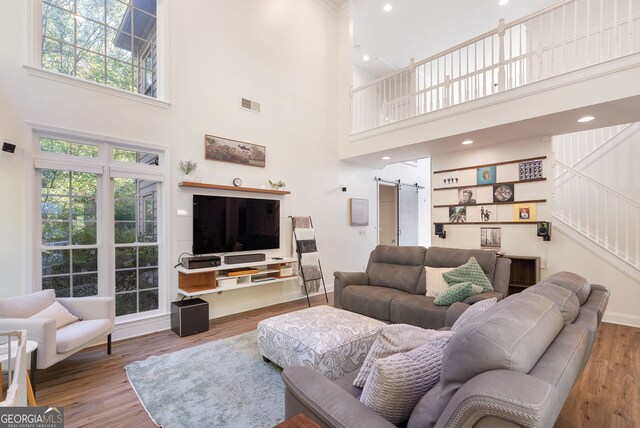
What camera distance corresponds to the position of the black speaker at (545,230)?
4.33m

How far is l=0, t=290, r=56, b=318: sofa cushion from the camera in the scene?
2.36 m

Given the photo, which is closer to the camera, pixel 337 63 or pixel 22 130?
pixel 22 130

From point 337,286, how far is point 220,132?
2721 millimetres

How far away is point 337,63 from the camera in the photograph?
6039mm

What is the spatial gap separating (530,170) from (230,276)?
15.4 feet

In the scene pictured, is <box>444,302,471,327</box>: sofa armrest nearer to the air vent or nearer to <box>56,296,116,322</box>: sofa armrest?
<box>56,296,116,322</box>: sofa armrest

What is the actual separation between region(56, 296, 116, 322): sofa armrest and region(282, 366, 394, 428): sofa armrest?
2437mm

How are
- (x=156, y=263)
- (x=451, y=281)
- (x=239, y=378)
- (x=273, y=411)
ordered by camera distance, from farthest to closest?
(x=156, y=263) → (x=451, y=281) → (x=239, y=378) → (x=273, y=411)

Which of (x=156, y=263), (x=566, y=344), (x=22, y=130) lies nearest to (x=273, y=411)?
(x=566, y=344)

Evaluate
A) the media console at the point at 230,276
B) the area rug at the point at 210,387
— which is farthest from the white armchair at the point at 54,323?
the media console at the point at 230,276

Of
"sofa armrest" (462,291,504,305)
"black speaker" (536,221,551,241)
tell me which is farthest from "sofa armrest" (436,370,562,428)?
"black speaker" (536,221,551,241)

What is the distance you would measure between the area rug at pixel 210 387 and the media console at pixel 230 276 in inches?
33.1

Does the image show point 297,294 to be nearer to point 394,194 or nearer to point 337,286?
point 337,286

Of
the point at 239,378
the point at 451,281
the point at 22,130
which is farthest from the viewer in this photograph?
the point at 451,281
